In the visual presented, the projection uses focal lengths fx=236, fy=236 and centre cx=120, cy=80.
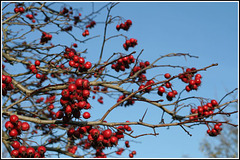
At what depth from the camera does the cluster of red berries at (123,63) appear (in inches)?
180

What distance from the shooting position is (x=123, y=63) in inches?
184

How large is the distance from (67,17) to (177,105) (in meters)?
3.83

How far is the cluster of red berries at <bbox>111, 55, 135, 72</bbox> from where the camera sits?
458cm

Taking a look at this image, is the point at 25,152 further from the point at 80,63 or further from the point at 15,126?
the point at 80,63

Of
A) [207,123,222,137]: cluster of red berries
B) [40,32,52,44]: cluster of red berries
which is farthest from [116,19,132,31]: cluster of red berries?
[207,123,222,137]: cluster of red berries

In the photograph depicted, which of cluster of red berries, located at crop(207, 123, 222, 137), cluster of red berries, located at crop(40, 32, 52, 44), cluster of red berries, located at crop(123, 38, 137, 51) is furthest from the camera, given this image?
cluster of red berries, located at crop(40, 32, 52, 44)

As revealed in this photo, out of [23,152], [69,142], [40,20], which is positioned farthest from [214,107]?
[40,20]

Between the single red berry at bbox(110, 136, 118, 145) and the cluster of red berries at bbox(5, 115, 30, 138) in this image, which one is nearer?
the single red berry at bbox(110, 136, 118, 145)

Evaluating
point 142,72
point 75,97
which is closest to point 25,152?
point 75,97

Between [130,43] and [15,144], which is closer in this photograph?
[15,144]

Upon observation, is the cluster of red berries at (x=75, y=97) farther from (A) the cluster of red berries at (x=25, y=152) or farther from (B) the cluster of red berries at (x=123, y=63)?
(B) the cluster of red berries at (x=123, y=63)

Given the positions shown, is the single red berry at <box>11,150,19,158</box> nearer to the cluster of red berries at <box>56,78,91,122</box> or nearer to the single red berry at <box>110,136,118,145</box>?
the cluster of red berries at <box>56,78,91,122</box>

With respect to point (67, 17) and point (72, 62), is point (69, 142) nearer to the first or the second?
A: point (72, 62)

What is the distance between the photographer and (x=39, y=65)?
14.7ft
